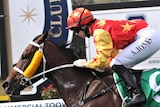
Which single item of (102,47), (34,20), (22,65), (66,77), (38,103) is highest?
(102,47)

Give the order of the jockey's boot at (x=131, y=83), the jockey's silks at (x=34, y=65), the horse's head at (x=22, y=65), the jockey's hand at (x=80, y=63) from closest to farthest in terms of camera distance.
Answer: the jockey's boot at (x=131, y=83) → the jockey's hand at (x=80, y=63) → the jockey's silks at (x=34, y=65) → the horse's head at (x=22, y=65)

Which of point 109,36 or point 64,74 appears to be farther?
point 64,74

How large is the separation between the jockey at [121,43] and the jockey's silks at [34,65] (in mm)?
380

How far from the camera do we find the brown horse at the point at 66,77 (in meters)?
5.00

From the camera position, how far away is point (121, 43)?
486cm

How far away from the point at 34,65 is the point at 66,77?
366 mm

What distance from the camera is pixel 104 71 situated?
16.8ft

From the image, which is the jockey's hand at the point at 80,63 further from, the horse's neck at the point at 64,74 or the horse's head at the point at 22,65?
the horse's head at the point at 22,65

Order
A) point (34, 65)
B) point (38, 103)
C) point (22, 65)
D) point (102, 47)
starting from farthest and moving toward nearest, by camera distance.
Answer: point (38, 103)
point (22, 65)
point (34, 65)
point (102, 47)

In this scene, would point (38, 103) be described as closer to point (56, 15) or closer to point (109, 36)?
point (56, 15)

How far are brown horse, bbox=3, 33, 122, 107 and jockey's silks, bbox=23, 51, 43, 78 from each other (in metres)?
0.07

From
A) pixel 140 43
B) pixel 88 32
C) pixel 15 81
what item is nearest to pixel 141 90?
pixel 140 43

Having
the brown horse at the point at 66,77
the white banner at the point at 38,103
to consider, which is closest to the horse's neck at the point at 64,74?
the brown horse at the point at 66,77

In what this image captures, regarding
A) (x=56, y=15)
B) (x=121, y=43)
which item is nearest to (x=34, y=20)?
(x=56, y=15)
